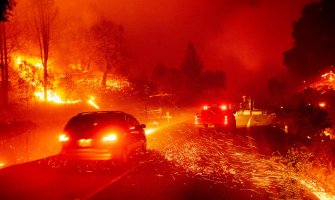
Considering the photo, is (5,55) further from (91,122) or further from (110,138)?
(110,138)

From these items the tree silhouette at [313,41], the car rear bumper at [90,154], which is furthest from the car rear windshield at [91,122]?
the tree silhouette at [313,41]

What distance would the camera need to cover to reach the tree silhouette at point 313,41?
Result: 27.9 m

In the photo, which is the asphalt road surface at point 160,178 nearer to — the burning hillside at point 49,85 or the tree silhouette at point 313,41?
the tree silhouette at point 313,41

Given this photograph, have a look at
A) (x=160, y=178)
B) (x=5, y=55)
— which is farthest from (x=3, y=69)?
(x=160, y=178)

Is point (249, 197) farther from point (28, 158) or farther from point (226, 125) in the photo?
point (226, 125)

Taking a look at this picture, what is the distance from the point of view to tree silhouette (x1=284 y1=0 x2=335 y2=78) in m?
27.9

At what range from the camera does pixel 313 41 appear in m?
30.9

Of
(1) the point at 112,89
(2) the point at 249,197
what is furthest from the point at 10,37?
(2) the point at 249,197

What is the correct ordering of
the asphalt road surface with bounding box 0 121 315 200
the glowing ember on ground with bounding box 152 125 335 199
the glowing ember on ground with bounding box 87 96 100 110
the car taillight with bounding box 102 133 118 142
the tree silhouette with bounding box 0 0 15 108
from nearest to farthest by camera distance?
the asphalt road surface with bounding box 0 121 315 200 < the glowing ember on ground with bounding box 152 125 335 199 < the tree silhouette with bounding box 0 0 15 108 < the car taillight with bounding box 102 133 118 142 < the glowing ember on ground with bounding box 87 96 100 110

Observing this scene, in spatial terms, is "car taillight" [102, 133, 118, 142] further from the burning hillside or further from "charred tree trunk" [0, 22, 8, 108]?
the burning hillside

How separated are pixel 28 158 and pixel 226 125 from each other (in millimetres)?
12450

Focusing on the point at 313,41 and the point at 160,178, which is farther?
the point at 313,41

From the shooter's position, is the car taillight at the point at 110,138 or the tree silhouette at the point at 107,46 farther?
the tree silhouette at the point at 107,46

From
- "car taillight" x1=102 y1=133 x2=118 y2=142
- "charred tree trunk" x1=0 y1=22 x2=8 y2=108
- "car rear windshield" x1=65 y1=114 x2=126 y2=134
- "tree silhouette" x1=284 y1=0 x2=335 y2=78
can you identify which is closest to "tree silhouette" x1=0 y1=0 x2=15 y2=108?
"charred tree trunk" x1=0 y1=22 x2=8 y2=108
